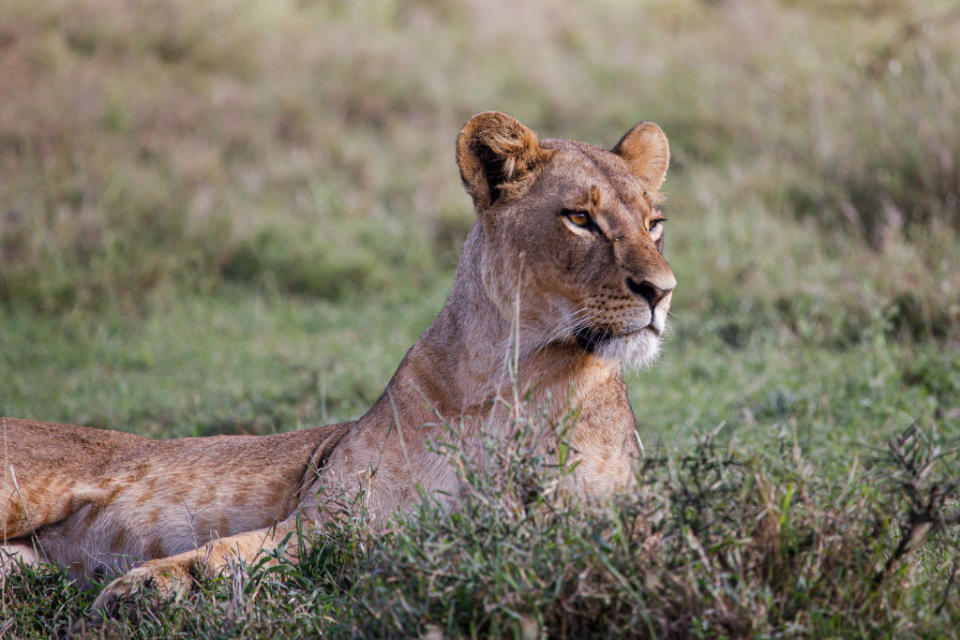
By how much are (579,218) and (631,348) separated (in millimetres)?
480

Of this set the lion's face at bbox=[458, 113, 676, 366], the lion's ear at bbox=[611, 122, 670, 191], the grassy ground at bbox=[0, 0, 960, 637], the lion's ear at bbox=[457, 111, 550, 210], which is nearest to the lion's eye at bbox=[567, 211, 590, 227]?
the lion's face at bbox=[458, 113, 676, 366]

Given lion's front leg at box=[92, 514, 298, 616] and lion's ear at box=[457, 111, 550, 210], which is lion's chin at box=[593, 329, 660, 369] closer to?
lion's ear at box=[457, 111, 550, 210]

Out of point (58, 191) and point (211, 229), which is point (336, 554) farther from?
point (58, 191)

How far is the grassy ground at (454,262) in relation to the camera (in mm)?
2457

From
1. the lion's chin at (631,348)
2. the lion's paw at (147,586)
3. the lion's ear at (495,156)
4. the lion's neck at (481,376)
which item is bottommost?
the lion's paw at (147,586)

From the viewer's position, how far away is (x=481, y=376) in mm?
3410

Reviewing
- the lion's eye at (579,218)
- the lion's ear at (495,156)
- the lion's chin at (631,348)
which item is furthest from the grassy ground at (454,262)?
the lion's ear at (495,156)

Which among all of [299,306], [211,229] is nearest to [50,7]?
[211,229]

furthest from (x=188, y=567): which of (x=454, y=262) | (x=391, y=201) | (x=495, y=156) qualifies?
(x=391, y=201)

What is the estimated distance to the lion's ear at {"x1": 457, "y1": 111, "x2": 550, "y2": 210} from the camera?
3.58 metres

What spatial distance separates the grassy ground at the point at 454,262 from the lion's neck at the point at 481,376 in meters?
0.32

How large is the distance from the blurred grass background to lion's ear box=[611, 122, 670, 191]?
1002mm

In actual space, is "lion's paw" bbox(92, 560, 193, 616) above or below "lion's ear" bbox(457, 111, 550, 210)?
below

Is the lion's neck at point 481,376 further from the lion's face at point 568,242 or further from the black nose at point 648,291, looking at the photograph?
the black nose at point 648,291
